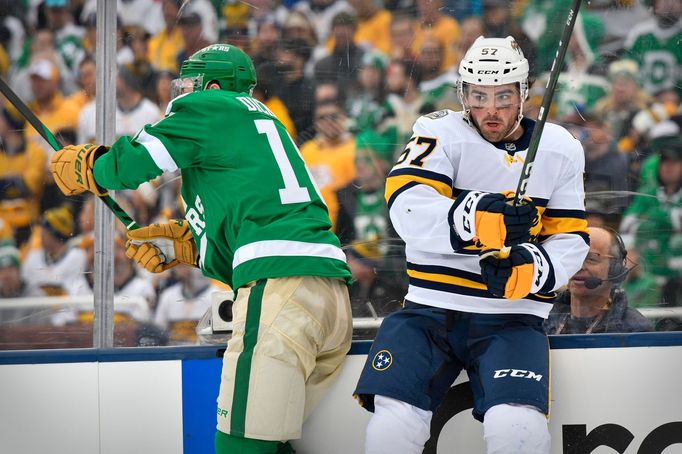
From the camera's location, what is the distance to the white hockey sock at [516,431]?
2.02 metres

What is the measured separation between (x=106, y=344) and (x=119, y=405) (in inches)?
6.7

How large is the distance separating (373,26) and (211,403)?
1.08 m

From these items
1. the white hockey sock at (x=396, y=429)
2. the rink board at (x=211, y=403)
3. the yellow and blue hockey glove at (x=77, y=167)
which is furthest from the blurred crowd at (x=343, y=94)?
the white hockey sock at (x=396, y=429)

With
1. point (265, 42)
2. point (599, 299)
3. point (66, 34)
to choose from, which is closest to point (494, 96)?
point (599, 299)

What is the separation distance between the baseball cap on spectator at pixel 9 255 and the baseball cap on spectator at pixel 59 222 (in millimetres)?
101

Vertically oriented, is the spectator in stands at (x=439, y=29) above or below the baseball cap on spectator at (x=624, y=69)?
above

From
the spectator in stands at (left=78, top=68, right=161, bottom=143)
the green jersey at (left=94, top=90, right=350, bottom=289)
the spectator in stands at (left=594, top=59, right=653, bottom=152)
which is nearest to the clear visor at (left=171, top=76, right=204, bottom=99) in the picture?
the green jersey at (left=94, top=90, right=350, bottom=289)

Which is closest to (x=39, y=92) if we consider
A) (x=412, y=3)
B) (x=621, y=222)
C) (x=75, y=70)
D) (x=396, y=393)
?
(x=75, y=70)

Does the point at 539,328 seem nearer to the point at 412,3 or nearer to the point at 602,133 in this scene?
the point at 602,133

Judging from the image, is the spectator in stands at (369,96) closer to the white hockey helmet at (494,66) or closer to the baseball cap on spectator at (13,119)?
the white hockey helmet at (494,66)

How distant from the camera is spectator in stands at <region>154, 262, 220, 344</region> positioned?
2715 mm

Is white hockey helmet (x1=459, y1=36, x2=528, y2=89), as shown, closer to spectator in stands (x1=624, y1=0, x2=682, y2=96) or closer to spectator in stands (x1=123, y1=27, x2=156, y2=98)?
spectator in stands (x1=624, y1=0, x2=682, y2=96)

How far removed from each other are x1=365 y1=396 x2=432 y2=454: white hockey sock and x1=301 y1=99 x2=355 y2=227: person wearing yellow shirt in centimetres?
77

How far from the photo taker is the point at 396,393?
2.10m
